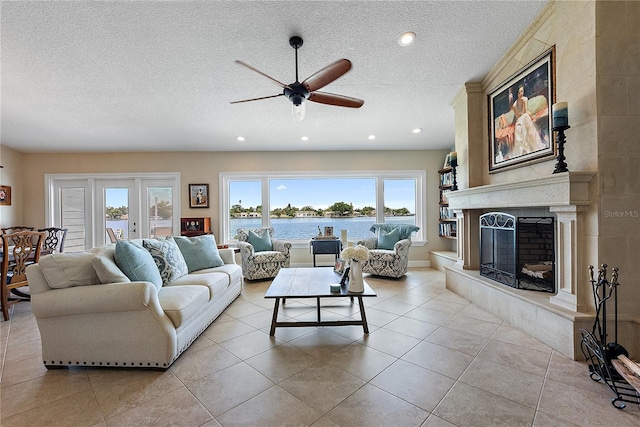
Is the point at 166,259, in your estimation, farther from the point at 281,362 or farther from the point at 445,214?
the point at 445,214

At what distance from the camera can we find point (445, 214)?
5.43 meters

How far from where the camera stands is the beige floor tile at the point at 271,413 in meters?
1.43

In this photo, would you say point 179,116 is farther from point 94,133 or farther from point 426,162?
point 426,162

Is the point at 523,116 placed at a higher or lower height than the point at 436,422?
higher

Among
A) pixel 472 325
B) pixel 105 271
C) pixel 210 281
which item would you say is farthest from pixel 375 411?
pixel 105 271

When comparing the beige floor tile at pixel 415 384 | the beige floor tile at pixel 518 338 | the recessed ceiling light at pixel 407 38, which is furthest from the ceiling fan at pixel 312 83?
the beige floor tile at pixel 518 338

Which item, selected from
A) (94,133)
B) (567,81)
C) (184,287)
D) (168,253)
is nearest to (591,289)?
(567,81)

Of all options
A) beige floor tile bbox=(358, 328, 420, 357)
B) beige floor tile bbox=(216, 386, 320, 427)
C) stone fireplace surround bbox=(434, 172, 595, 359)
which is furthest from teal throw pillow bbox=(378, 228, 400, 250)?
beige floor tile bbox=(216, 386, 320, 427)

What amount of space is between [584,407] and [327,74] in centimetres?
263

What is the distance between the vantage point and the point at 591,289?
200cm

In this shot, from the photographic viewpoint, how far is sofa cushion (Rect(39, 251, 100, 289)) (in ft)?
6.38

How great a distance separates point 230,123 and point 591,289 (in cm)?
441

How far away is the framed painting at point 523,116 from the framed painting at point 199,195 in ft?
16.3

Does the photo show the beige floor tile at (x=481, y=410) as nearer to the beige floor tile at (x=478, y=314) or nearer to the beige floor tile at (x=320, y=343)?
the beige floor tile at (x=320, y=343)
